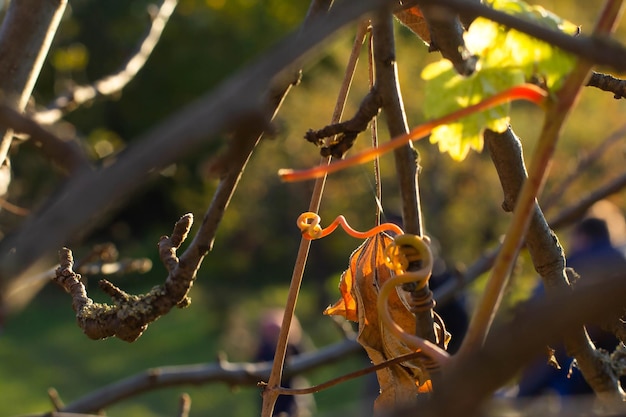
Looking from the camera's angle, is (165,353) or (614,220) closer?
(614,220)

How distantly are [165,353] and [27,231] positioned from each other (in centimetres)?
1107

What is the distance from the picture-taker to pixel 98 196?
1.42 ft

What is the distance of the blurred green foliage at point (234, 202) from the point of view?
1015cm

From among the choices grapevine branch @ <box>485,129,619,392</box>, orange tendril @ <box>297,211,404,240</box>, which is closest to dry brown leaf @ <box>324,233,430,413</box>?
orange tendril @ <box>297,211,404,240</box>

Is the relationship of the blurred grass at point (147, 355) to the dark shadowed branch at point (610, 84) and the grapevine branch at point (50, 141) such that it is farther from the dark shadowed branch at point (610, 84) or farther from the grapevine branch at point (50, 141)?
the grapevine branch at point (50, 141)

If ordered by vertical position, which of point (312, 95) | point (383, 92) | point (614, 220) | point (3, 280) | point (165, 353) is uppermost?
point (312, 95)

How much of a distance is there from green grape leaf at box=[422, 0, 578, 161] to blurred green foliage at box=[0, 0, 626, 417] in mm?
7443

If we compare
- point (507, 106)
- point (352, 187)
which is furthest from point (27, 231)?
point (352, 187)

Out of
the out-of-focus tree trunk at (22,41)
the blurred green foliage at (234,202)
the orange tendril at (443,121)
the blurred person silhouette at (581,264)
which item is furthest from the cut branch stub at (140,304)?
the blurred green foliage at (234,202)

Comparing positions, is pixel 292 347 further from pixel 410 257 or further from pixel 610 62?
pixel 610 62

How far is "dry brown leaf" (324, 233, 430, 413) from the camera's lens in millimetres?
948

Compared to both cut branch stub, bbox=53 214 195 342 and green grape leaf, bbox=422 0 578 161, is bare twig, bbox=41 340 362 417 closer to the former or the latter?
cut branch stub, bbox=53 214 195 342

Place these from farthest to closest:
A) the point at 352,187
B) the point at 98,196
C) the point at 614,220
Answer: the point at 352,187
the point at 614,220
the point at 98,196

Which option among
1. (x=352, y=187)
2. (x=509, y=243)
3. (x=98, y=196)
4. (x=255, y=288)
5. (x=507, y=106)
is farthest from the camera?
(x=255, y=288)
